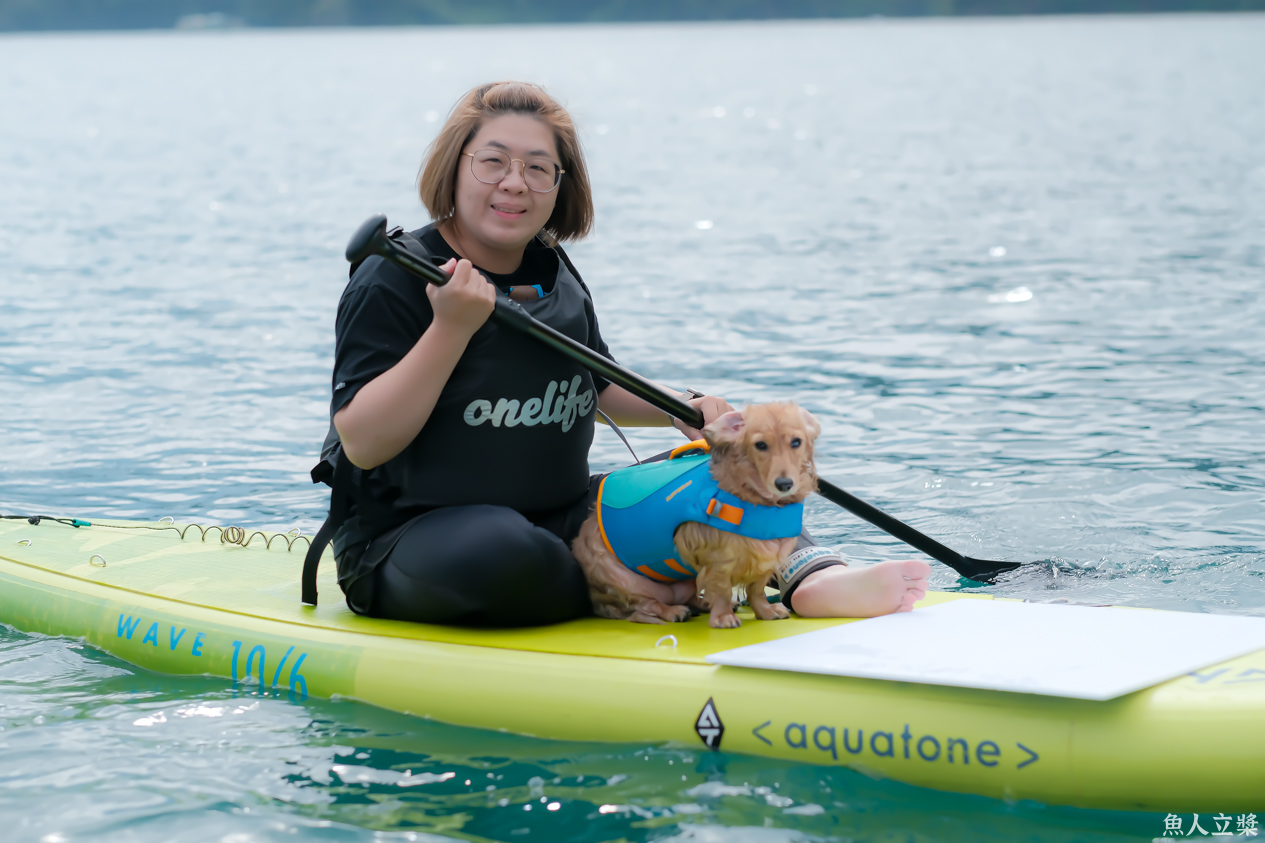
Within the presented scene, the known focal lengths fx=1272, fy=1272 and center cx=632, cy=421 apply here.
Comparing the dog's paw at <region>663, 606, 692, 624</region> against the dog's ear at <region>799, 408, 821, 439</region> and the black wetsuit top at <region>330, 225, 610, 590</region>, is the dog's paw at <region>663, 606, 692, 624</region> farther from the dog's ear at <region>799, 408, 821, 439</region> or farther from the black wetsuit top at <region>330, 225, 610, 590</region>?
the dog's ear at <region>799, 408, 821, 439</region>

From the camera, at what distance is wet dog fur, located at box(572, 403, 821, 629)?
10.1 feet

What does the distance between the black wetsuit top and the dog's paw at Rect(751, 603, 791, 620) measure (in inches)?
24.1

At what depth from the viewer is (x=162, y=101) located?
41125 millimetres

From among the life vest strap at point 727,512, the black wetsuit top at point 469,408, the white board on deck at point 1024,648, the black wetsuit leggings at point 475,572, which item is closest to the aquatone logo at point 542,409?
the black wetsuit top at point 469,408

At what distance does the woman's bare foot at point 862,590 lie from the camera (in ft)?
10.8

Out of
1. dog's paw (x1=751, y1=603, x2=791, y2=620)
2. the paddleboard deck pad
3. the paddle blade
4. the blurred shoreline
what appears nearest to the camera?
the paddleboard deck pad

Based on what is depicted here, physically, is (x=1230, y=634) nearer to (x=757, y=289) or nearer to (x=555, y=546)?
(x=555, y=546)

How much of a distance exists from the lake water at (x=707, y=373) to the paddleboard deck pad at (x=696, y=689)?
63 mm

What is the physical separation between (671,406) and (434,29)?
12770cm

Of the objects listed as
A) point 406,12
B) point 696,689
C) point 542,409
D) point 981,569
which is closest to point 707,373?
point 981,569

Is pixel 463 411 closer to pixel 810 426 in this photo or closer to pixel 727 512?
pixel 727 512

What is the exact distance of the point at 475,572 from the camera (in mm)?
3197


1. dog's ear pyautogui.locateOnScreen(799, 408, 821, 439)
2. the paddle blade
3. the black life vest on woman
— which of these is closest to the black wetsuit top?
the black life vest on woman

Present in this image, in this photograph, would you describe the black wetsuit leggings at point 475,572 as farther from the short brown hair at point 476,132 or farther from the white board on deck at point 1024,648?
the short brown hair at point 476,132
